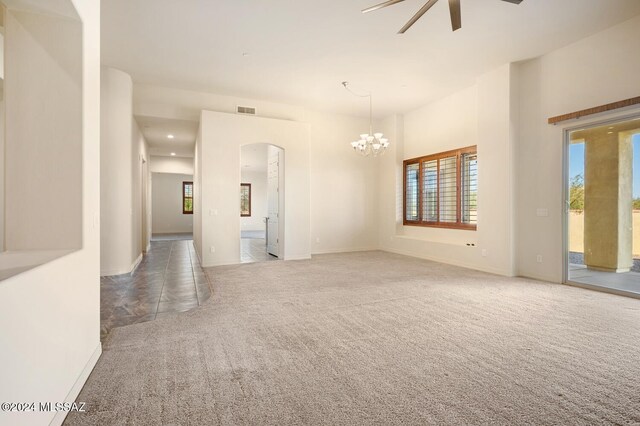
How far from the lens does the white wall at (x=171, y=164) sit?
12281mm

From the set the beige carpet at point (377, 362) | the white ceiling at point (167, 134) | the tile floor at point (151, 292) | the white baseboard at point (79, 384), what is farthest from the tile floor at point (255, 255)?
the white baseboard at point (79, 384)

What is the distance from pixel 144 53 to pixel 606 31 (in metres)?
6.67

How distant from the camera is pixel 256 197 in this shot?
16797 mm

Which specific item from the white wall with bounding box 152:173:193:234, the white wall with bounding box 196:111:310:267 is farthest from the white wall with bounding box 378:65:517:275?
the white wall with bounding box 152:173:193:234

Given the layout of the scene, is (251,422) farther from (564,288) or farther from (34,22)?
(564,288)

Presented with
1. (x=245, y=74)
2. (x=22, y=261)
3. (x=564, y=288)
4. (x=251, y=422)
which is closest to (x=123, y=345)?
(x=22, y=261)

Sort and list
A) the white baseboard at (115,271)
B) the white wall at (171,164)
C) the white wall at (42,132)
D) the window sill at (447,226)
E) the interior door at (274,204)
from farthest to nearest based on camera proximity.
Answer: the white wall at (171,164) → the interior door at (274,204) → the window sill at (447,226) → the white baseboard at (115,271) → the white wall at (42,132)

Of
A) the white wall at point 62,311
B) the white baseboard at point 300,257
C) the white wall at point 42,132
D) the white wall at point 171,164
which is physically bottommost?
the white baseboard at point 300,257

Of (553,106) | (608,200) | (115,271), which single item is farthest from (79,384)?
(553,106)

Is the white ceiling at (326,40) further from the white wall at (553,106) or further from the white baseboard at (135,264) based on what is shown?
the white baseboard at (135,264)

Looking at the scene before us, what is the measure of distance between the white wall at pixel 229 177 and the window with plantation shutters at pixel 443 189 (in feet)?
9.86

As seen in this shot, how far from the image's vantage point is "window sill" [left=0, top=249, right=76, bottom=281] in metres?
1.46

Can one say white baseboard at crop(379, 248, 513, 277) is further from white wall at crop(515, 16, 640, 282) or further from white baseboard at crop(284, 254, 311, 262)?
white baseboard at crop(284, 254, 311, 262)

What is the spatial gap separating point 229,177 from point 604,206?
20.6 ft
